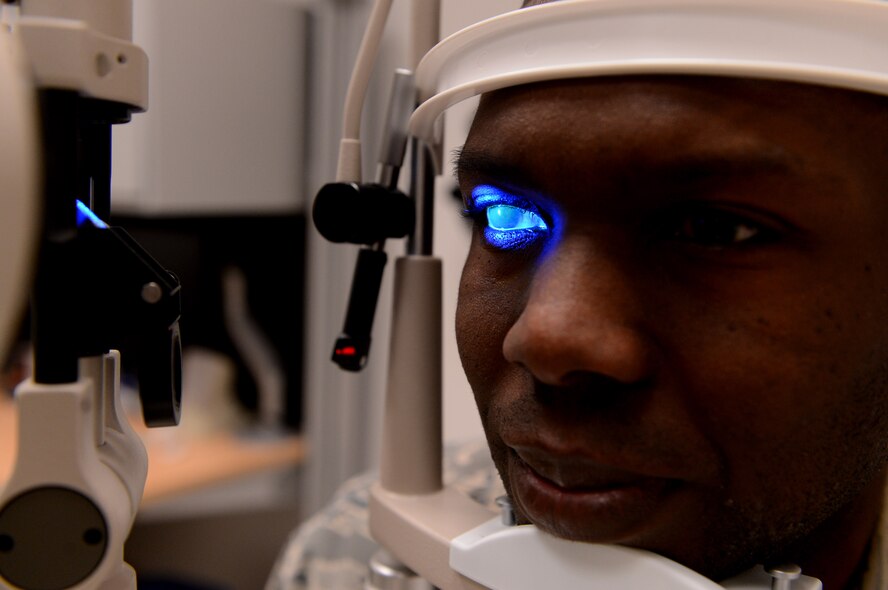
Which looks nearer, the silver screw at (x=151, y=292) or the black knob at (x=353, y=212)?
the silver screw at (x=151, y=292)

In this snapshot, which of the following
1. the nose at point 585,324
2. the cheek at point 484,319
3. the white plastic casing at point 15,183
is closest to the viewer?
the white plastic casing at point 15,183

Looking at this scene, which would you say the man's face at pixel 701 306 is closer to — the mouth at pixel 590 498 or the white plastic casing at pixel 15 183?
the mouth at pixel 590 498

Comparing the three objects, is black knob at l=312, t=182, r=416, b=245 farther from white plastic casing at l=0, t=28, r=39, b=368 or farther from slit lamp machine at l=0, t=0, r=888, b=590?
white plastic casing at l=0, t=28, r=39, b=368

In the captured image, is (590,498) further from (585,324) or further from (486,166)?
(486,166)

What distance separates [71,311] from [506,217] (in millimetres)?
307

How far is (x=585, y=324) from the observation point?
18.4 inches

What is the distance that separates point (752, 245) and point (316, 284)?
1.50 m

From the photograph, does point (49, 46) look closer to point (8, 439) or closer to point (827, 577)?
point (827, 577)

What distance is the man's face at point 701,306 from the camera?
458 millimetres

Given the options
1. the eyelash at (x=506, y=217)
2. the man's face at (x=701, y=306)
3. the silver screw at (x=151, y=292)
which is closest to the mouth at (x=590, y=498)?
the man's face at (x=701, y=306)

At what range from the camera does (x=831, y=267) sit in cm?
48

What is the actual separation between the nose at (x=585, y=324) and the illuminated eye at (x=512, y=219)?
0.19 ft

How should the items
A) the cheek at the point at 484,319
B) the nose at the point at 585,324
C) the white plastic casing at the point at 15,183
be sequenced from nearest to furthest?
1. the white plastic casing at the point at 15,183
2. the nose at the point at 585,324
3. the cheek at the point at 484,319

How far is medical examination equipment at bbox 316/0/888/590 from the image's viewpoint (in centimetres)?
44
